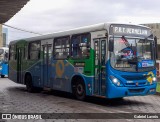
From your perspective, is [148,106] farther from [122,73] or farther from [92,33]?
[92,33]

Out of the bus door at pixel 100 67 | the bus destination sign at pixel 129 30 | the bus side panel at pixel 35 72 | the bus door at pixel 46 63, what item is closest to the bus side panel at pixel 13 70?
the bus side panel at pixel 35 72

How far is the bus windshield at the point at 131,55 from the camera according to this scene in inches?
503

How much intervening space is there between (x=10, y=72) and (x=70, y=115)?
12316 millimetres

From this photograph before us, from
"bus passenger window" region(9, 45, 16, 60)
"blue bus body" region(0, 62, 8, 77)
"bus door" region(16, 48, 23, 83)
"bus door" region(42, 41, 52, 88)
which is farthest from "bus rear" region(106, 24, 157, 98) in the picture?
"blue bus body" region(0, 62, 8, 77)

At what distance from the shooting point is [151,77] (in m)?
13.7

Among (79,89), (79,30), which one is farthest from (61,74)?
(79,30)

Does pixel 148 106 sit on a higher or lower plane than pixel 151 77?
lower

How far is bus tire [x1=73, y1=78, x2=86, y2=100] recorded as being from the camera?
1429cm

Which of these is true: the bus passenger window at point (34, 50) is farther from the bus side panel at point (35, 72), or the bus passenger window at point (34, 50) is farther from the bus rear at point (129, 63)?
the bus rear at point (129, 63)

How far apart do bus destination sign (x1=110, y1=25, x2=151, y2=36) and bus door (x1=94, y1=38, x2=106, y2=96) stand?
515 millimetres

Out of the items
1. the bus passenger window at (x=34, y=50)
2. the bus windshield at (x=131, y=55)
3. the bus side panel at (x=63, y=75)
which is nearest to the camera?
the bus windshield at (x=131, y=55)

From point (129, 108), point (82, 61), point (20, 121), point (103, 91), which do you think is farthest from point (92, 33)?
point (20, 121)

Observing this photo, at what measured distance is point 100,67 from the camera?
13.1 meters

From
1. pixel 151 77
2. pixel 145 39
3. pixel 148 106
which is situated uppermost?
pixel 145 39
